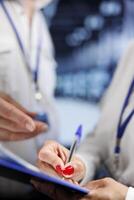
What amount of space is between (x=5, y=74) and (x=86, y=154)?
0.29 metres

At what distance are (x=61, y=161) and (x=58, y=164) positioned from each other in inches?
0.4

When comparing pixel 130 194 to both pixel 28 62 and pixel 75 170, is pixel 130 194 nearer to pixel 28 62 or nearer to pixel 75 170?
pixel 75 170

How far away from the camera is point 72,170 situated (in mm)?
751

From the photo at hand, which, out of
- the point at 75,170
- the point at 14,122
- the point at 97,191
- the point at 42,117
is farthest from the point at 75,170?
the point at 42,117

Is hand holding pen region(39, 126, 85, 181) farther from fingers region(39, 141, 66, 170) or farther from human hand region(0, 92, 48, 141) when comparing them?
human hand region(0, 92, 48, 141)

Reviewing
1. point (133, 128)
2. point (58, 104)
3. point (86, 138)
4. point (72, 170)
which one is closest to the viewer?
point (72, 170)

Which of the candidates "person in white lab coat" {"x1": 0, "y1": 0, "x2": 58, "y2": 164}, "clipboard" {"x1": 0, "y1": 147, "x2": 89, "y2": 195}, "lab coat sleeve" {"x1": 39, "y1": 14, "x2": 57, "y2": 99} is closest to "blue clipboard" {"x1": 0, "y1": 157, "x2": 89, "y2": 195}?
"clipboard" {"x1": 0, "y1": 147, "x2": 89, "y2": 195}

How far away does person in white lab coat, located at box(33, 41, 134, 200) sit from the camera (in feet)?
2.45

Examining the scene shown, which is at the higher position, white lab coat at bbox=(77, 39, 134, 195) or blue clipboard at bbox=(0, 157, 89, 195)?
blue clipboard at bbox=(0, 157, 89, 195)

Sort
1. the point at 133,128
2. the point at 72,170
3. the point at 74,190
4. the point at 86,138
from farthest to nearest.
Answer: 1. the point at 86,138
2. the point at 133,128
3. the point at 72,170
4. the point at 74,190

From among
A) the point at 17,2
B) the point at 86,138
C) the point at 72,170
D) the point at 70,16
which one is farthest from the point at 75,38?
the point at 72,170

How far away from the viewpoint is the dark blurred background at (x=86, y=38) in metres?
1.16

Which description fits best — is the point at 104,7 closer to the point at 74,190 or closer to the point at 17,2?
the point at 17,2

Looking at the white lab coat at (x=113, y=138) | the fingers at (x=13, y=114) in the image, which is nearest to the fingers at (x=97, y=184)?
the white lab coat at (x=113, y=138)
